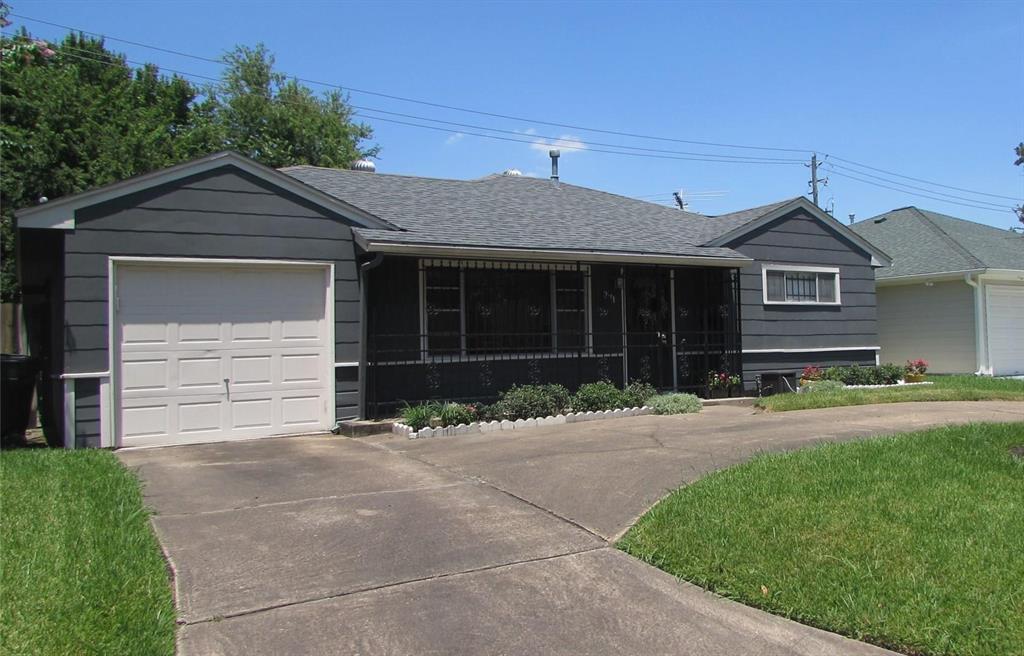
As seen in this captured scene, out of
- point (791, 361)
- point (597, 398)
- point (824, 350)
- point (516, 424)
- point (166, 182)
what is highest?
point (166, 182)

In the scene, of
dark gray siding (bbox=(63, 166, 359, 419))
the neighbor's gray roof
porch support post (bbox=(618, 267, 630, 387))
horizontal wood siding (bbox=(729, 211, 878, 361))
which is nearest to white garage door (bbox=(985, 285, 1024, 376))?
the neighbor's gray roof

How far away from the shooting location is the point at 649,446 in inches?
323

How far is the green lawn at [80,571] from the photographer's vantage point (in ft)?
11.6

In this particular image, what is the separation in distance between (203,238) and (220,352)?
4.89ft

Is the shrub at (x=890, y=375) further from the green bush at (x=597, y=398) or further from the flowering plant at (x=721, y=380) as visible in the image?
the green bush at (x=597, y=398)

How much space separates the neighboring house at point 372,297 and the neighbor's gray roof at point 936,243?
5.01m

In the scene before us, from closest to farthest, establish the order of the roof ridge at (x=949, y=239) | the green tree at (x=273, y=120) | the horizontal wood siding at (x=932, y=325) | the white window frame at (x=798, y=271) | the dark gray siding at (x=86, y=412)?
the dark gray siding at (x=86, y=412), the white window frame at (x=798, y=271), the roof ridge at (x=949, y=239), the horizontal wood siding at (x=932, y=325), the green tree at (x=273, y=120)

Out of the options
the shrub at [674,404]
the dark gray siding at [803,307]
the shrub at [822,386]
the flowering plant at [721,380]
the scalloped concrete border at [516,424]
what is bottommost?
the scalloped concrete border at [516,424]

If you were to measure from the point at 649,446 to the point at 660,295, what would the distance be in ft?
19.8

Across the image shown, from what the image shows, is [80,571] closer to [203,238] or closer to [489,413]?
A: [203,238]

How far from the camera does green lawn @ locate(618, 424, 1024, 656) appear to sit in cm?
381

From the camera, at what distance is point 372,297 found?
35.2 ft

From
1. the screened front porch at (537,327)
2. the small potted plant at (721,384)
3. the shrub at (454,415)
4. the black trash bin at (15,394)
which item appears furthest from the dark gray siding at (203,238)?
the small potted plant at (721,384)

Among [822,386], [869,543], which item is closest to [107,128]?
[822,386]
